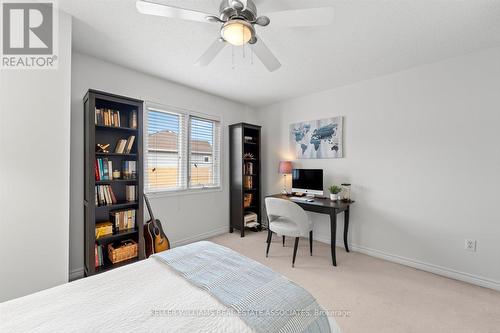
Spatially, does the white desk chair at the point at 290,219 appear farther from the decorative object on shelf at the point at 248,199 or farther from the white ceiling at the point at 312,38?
the white ceiling at the point at 312,38

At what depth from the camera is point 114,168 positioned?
2527 mm

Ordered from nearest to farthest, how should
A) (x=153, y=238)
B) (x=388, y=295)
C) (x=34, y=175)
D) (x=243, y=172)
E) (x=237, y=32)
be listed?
(x=237, y=32), (x=34, y=175), (x=388, y=295), (x=153, y=238), (x=243, y=172)

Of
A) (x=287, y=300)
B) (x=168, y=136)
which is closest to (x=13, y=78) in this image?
(x=168, y=136)

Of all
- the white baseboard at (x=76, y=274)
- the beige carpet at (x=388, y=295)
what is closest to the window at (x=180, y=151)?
the white baseboard at (x=76, y=274)

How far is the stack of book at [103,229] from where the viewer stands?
224 cm

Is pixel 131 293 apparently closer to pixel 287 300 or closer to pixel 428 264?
pixel 287 300

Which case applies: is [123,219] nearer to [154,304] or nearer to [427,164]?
[154,304]

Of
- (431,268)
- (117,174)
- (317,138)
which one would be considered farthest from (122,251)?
(431,268)

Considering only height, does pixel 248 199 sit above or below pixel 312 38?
below

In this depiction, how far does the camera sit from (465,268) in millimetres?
2326

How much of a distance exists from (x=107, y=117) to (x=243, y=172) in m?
2.15

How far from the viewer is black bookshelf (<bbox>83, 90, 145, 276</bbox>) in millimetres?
2141

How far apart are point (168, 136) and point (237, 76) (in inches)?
53.4

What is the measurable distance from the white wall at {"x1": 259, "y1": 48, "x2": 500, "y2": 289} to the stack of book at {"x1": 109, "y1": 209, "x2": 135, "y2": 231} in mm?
2855
